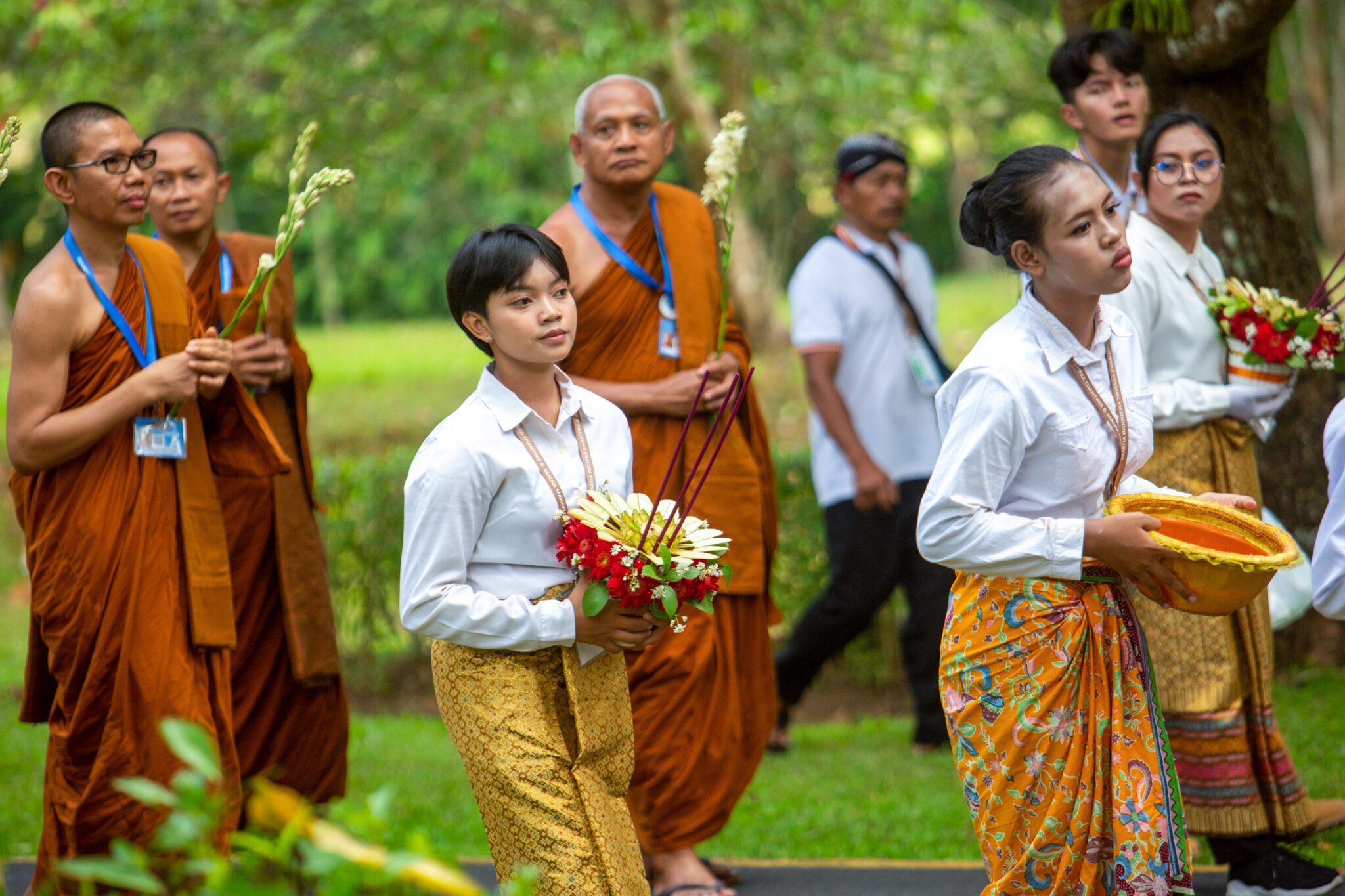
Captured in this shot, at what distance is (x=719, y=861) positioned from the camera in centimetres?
480

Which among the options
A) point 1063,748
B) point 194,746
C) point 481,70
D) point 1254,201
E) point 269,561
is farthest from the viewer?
point 481,70

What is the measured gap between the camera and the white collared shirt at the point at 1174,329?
4.10 m

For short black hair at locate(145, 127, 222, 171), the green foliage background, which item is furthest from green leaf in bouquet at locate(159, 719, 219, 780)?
the green foliage background

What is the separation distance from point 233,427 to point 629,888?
→ 6.96 feet

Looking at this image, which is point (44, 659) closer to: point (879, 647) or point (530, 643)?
point (530, 643)

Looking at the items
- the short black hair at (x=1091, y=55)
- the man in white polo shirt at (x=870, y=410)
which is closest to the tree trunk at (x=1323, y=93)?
the man in white polo shirt at (x=870, y=410)

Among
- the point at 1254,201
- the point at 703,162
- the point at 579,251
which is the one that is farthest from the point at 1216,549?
the point at 703,162

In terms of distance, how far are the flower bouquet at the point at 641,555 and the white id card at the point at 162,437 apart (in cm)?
154

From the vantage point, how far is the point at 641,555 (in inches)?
117

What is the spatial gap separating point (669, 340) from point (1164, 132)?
1639 millimetres

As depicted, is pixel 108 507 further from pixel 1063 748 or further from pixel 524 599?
pixel 1063 748

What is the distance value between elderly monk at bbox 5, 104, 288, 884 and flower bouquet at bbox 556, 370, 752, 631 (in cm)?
148

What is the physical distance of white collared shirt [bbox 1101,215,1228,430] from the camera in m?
4.10

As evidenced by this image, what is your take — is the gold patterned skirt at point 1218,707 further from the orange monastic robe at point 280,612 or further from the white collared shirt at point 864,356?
the orange monastic robe at point 280,612
